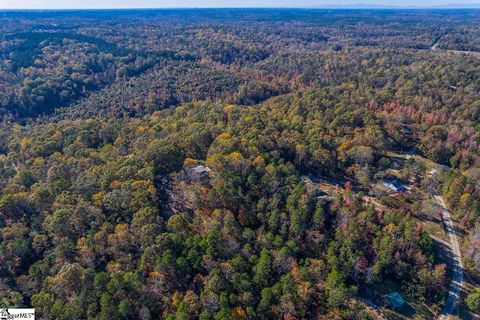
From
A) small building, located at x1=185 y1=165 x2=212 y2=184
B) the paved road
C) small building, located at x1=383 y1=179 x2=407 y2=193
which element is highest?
small building, located at x1=185 y1=165 x2=212 y2=184

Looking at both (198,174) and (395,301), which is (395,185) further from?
(198,174)

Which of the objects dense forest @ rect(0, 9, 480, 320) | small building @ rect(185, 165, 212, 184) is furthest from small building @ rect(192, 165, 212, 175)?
dense forest @ rect(0, 9, 480, 320)

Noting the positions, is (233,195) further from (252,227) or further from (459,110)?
(459,110)

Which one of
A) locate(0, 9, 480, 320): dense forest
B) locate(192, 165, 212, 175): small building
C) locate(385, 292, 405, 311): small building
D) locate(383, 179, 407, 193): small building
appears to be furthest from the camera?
locate(383, 179, 407, 193): small building

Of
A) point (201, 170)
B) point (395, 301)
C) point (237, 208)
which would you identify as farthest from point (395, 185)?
point (201, 170)

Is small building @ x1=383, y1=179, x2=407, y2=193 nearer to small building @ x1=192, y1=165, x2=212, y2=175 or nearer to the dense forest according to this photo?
the dense forest

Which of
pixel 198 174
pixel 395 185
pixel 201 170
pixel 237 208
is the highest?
pixel 201 170
